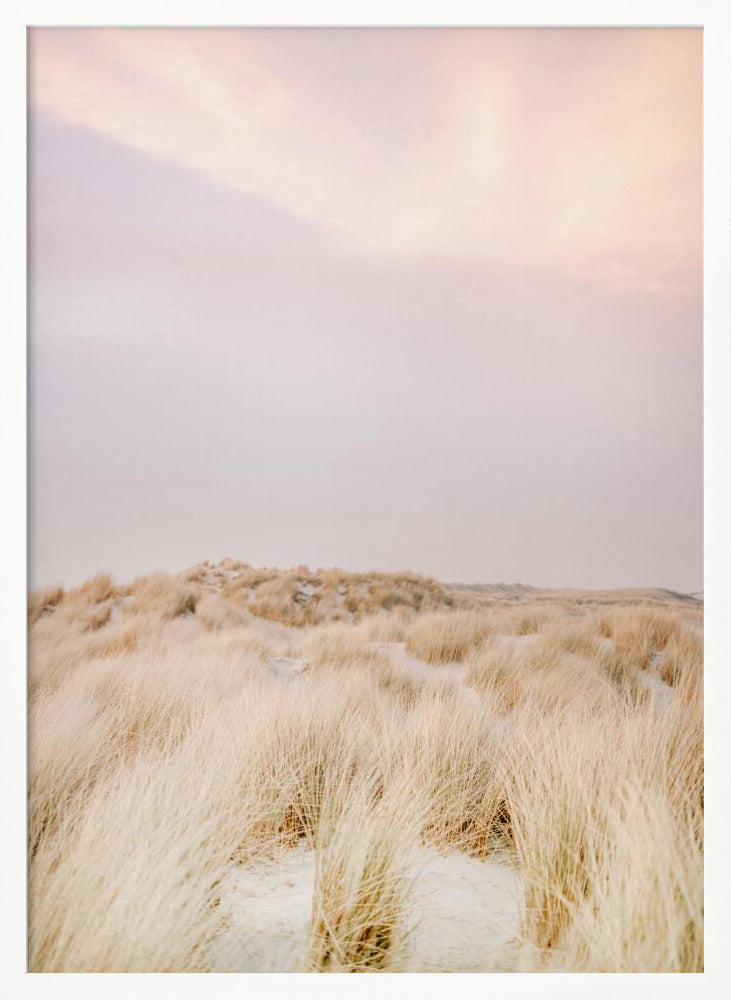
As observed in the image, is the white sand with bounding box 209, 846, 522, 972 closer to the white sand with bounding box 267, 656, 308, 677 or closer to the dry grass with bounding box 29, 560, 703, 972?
the dry grass with bounding box 29, 560, 703, 972

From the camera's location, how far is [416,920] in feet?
5.71

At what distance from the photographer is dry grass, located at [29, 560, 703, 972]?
1.72 m

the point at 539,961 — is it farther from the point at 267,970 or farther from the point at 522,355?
the point at 522,355

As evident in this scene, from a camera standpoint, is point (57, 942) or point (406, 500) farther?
point (406, 500)

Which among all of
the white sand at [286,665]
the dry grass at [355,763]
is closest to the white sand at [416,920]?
the dry grass at [355,763]

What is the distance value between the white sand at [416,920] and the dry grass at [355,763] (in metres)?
0.04

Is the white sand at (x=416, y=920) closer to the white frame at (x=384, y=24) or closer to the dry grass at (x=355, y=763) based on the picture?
Answer: the dry grass at (x=355, y=763)

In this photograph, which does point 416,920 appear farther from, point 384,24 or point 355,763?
point 384,24

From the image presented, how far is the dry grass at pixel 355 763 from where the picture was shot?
1.72m

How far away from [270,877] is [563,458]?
1.38m

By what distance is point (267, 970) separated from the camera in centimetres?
175

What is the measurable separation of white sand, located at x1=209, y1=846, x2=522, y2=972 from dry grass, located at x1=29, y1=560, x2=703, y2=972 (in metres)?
0.04

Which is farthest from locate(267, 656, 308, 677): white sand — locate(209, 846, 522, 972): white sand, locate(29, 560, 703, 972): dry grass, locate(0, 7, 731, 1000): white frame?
locate(0, 7, 731, 1000): white frame
